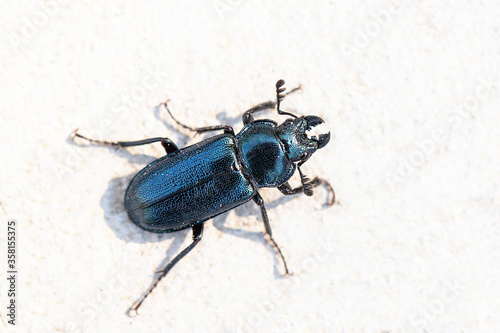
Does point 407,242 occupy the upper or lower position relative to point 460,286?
upper

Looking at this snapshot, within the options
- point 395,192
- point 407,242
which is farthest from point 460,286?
point 395,192

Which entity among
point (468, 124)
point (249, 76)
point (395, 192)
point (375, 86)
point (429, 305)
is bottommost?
point (429, 305)

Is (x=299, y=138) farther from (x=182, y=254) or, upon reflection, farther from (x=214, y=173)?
(x=182, y=254)

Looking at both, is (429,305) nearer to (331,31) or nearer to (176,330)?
(176,330)

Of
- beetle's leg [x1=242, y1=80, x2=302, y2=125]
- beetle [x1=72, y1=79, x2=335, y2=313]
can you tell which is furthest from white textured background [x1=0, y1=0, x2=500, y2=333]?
beetle [x1=72, y1=79, x2=335, y2=313]

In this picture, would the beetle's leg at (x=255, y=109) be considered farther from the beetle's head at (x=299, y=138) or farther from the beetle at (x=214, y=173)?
the beetle's head at (x=299, y=138)

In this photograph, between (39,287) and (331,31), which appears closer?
(39,287)
